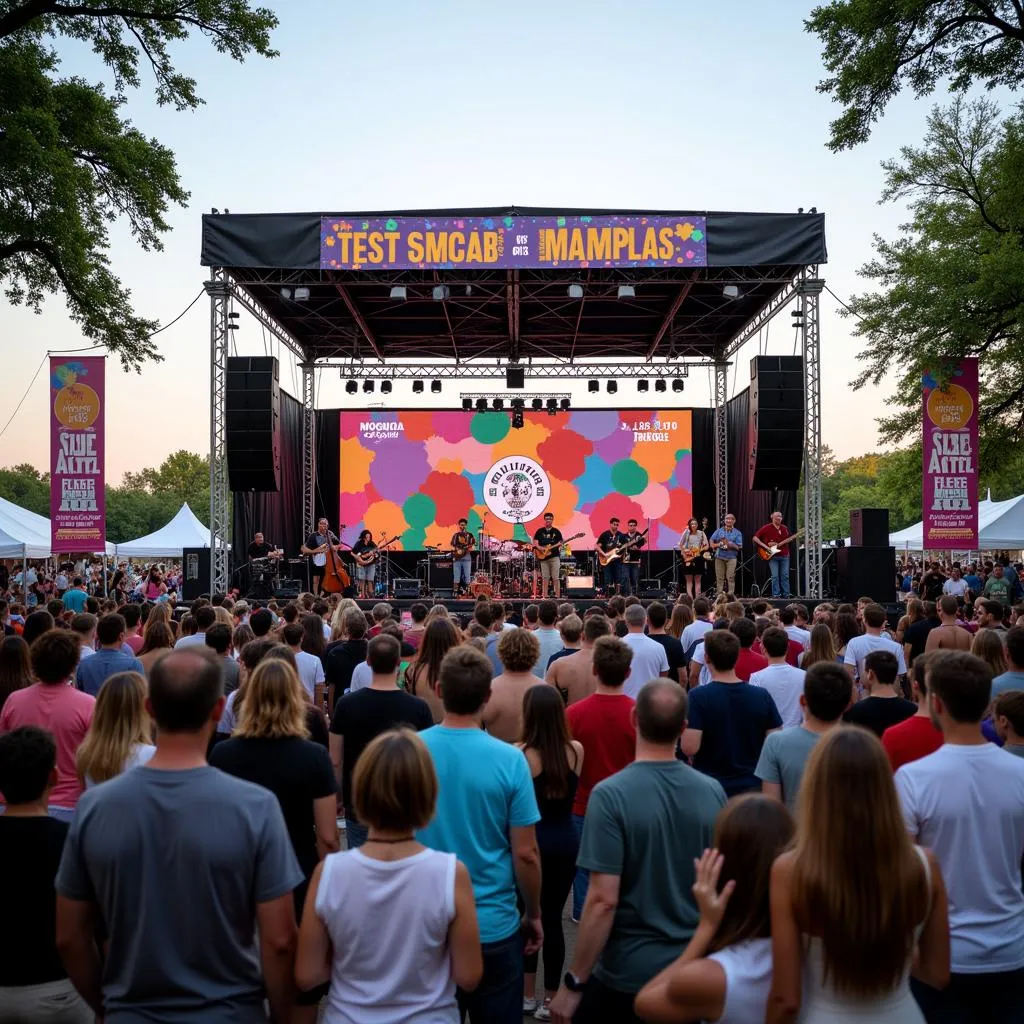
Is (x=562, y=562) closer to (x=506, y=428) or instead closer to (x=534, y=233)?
(x=506, y=428)

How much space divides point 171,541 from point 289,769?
87.0 ft

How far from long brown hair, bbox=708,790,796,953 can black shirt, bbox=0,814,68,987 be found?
1.60m

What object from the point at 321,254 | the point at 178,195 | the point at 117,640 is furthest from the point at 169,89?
the point at 117,640

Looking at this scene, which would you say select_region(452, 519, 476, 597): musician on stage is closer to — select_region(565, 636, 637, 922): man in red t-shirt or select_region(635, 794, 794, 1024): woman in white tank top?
select_region(565, 636, 637, 922): man in red t-shirt

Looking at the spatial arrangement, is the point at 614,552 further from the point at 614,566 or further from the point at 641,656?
the point at 641,656

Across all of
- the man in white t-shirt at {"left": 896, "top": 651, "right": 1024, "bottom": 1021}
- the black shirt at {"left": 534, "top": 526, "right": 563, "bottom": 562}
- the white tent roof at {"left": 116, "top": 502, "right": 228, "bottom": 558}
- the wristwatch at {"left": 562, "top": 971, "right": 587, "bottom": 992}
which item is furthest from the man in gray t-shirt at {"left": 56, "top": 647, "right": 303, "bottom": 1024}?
the white tent roof at {"left": 116, "top": 502, "right": 228, "bottom": 558}

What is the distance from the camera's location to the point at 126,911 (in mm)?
2100

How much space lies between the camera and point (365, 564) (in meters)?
17.8

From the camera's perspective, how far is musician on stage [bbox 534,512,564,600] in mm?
17453

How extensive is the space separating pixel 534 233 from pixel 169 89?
5.11 metres

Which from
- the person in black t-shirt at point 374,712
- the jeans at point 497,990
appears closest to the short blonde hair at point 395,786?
the jeans at point 497,990

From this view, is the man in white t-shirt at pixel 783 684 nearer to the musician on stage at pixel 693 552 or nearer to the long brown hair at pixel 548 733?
the long brown hair at pixel 548 733

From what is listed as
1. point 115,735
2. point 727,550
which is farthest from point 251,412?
point 115,735

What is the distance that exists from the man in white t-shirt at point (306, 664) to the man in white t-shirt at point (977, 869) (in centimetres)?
370
